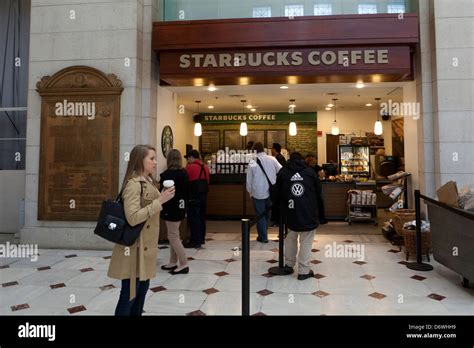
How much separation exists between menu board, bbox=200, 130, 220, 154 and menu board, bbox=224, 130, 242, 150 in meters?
0.32

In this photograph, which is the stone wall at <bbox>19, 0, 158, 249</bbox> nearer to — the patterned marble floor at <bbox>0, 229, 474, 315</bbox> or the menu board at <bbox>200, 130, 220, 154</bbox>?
the patterned marble floor at <bbox>0, 229, 474, 315</bbox>

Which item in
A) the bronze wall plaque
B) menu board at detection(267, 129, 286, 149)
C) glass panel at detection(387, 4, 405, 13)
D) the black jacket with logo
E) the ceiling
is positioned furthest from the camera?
menu board at detection(267, 129, 286, 149)

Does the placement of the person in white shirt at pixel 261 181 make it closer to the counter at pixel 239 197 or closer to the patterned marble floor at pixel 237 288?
the patterned marble floor at pixel 237 288

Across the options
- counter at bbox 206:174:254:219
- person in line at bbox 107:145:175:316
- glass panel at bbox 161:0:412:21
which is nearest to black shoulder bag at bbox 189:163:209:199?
counter at bbox 206:174:254:219

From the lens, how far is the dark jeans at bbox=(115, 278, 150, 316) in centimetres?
234

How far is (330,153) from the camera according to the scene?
436 inches

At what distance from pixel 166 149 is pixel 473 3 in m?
5.56

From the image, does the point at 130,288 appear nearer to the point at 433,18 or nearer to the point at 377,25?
the point at 377,25

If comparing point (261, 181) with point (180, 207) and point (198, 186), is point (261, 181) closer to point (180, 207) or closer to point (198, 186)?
point (198, 186)

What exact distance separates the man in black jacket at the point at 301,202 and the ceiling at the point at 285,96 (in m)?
2.98

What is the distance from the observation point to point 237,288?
3715 mm

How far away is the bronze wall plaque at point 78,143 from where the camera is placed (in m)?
5.41

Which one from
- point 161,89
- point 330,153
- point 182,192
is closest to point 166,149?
point 161,89

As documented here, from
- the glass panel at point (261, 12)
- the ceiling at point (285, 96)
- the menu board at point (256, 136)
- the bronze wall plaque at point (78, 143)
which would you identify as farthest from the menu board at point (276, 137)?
the bronze wall plaque at point (78, 143)
